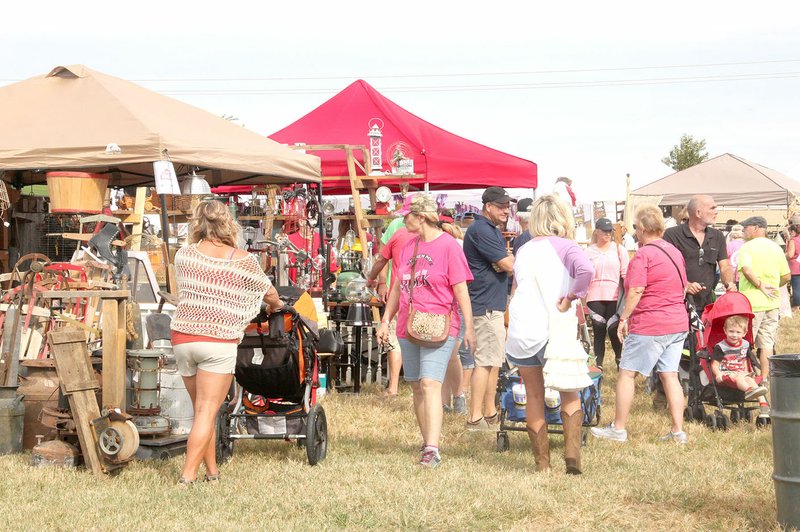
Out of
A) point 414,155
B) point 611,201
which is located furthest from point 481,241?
point 611,201

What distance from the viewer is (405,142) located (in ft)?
45.1

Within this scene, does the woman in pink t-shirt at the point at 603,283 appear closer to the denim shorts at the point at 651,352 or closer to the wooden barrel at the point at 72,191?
the denim shorts at the point at 651,352

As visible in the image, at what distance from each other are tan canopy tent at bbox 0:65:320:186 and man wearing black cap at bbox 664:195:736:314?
3.94m

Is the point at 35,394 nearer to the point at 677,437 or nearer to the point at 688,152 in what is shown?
→ the point at 677,437

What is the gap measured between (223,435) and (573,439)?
2.31m

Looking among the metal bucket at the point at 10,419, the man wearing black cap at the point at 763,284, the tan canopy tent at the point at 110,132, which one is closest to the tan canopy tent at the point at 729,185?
the man wearing black cap at the point at 763,284

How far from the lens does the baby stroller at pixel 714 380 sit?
8.30 metres

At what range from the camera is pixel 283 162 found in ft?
33.9

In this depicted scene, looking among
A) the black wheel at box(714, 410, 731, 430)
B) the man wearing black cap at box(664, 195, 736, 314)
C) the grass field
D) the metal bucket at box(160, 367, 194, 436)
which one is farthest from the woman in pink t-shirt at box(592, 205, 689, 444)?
the metal bucket at box(160, 367, 194, 436)

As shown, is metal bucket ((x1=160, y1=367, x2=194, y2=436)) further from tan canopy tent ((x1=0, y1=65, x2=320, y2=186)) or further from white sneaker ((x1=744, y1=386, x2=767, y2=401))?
white sneaker ((x1=744, y1=386, x2=767, y2=401))

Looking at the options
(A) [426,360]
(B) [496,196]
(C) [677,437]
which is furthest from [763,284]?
(A) [426,360]

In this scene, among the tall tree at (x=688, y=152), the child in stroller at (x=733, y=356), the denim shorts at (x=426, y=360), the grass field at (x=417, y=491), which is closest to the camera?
the grass field at (x=417, y=491)

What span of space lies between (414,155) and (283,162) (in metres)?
3.66

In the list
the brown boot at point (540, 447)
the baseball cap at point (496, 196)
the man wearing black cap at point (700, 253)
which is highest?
the baseball cap at point (496, 196)
